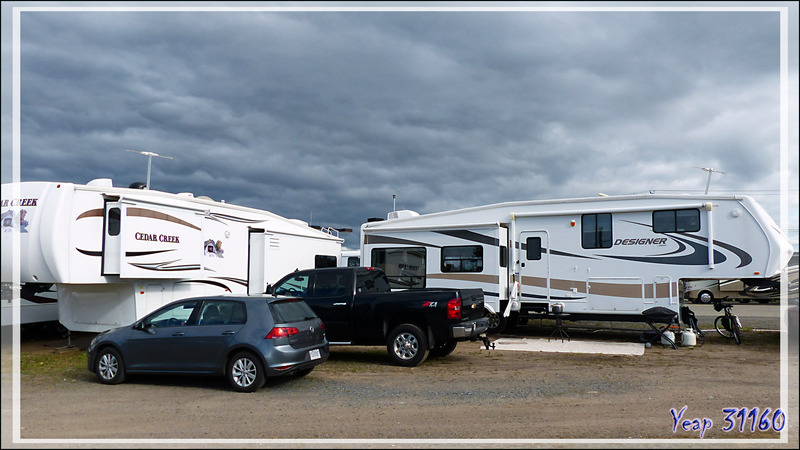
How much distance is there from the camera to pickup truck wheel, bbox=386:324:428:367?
10.1 metres

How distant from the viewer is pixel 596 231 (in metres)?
13.2

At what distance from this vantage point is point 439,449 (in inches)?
212

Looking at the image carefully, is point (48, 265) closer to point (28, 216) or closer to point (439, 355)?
point (28, 216)

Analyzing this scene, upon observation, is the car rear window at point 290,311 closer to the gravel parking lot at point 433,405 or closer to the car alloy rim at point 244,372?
the car alloy rim at point 244,372

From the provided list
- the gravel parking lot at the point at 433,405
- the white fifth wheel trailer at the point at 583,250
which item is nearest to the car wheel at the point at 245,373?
the gravel parking lot at the point at 433,405

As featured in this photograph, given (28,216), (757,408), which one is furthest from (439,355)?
(28,216)

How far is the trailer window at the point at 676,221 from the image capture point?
12344 mm

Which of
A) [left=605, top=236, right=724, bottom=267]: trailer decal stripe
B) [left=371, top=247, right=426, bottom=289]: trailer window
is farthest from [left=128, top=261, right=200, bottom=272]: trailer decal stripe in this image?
[left=605, top=236, right=724, bottom=267]: trailer decal stripe

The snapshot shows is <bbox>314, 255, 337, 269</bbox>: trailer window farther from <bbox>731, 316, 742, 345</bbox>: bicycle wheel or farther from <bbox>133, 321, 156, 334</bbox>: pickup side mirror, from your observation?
<bbox>731, 316, 742, 345</bbox>: bicycle wheel

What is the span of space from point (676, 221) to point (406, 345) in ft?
22.0

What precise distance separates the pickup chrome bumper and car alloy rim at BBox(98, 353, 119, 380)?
538 centimetres

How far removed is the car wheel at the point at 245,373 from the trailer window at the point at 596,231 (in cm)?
830

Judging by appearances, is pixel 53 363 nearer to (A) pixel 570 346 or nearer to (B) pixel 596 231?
(A) pixel 570 346

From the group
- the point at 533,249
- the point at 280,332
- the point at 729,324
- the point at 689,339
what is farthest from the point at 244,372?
the point at 729,324
